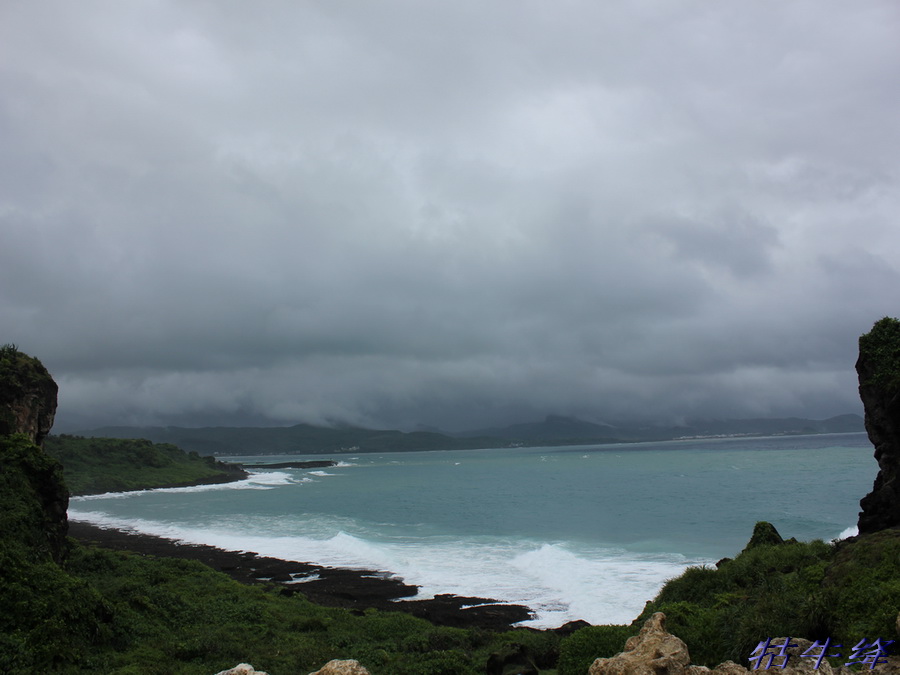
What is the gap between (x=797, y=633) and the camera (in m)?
9.01

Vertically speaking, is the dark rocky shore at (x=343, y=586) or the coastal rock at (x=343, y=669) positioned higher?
the coastal rock at (x=343, y=669)

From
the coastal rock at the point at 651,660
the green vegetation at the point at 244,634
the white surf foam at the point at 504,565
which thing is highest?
the coastal rock at the point at 651,660

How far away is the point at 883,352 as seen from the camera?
16.1 metres

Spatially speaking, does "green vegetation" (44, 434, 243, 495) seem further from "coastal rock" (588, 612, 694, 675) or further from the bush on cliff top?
"coastal rock" (588, 612, 694, 675)

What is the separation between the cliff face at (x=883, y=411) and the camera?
1523cm

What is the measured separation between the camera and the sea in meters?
29.5

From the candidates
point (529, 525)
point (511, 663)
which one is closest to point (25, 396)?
point (511, 663)

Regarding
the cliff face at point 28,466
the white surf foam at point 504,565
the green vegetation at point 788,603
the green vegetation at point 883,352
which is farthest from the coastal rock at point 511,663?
the cliff face at point 28,466

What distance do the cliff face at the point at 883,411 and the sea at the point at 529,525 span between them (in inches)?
397

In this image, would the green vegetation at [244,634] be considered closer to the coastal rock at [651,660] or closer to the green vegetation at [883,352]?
the coastal rock at [651,660]

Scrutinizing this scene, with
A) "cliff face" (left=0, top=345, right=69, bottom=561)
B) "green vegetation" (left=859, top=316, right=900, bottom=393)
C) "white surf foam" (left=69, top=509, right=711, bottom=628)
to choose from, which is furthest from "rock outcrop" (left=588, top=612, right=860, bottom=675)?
"cliff face" (left=0, top=345, right=69, bottom=561)

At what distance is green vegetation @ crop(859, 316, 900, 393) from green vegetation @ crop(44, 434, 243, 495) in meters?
106

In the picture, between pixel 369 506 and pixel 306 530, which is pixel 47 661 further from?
pixel 369 506

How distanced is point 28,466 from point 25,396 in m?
5.00
